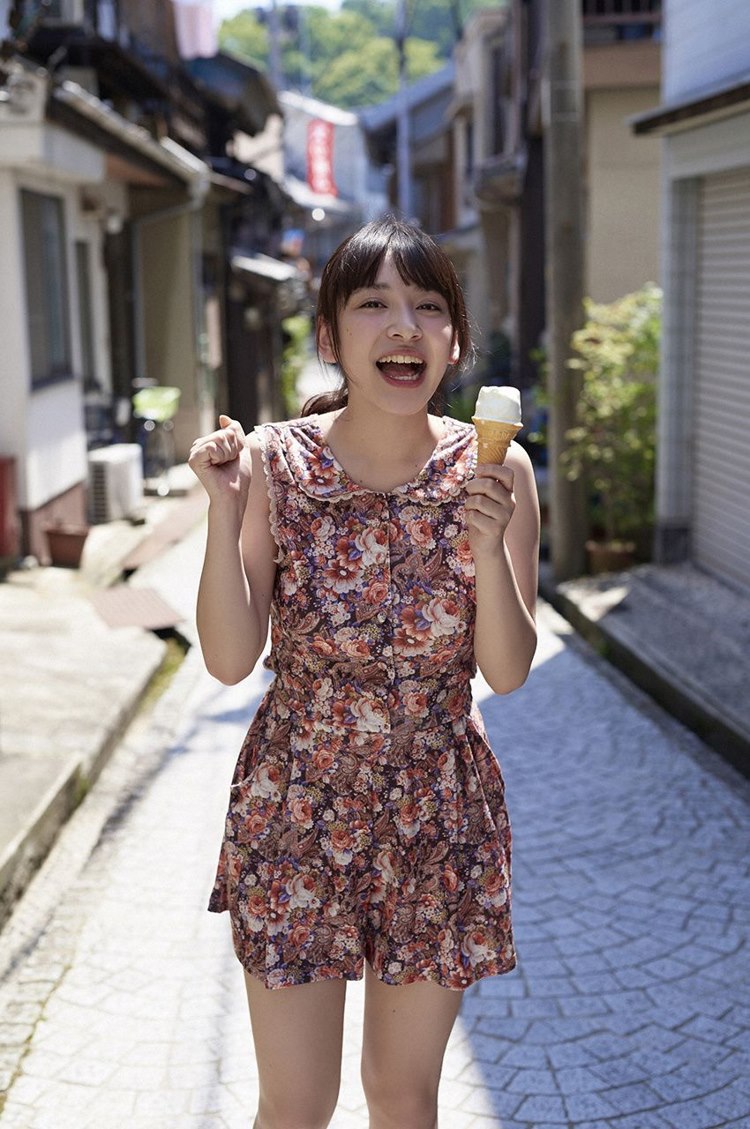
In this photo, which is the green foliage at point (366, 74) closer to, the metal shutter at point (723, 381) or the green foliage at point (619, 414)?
the green foliage at point (619, 414)

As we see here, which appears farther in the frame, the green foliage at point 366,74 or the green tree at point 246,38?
the green foliage at point 366,74

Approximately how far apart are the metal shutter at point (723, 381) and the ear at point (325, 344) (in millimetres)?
7916

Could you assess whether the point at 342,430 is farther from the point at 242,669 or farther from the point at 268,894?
the point at 268,894

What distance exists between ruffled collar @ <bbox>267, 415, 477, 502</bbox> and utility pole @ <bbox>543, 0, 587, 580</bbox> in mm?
8743

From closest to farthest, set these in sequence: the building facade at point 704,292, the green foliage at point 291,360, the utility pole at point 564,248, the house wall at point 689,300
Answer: the building facade at point 704,292, the house wall at point 689,300, the utility pole at point 564,248, the green foliage at point 291,360

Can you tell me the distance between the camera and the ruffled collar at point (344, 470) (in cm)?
272

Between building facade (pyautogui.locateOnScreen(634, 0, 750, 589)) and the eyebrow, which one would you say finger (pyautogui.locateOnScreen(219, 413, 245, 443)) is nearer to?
the eyebrow

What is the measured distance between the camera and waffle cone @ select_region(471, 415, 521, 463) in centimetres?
257

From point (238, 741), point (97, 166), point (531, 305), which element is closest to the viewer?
point (238, 741)

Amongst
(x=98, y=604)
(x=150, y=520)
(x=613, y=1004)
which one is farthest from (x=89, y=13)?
(x=613, y=1004)

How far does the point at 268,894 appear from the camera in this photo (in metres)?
2.70

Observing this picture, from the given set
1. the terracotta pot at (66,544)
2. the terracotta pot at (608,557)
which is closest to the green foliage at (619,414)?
A: the terracotta pot at (608,557)

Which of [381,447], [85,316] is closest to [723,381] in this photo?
[85,316]

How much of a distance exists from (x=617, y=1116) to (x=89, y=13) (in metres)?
14.0
